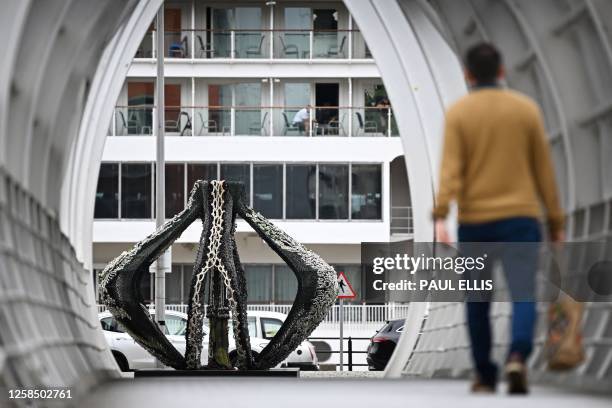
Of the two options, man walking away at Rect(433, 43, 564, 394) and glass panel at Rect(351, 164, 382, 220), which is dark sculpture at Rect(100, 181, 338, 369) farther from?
glass panel at Rect(351, 164, 382, 220)

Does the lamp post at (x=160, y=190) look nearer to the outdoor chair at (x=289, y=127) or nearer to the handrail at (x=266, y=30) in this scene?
the outdoor chair at (x=289, y=127)

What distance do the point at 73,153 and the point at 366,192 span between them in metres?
40.8

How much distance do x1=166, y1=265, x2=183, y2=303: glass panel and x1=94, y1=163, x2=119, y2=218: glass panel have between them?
2689 mm

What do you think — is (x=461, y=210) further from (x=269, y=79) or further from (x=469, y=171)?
(x=269, y=79)

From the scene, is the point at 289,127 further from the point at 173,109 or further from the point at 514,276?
the point at 514,276

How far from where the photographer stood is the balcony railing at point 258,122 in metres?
50.2

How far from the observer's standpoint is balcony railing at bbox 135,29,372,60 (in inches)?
2066

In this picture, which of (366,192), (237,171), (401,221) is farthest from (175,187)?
(401,221)

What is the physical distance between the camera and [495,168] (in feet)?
18.1

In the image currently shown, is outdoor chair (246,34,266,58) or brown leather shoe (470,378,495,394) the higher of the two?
outdoor chair (246,34,266,58)

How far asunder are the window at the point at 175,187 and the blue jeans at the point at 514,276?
4390 centimetres

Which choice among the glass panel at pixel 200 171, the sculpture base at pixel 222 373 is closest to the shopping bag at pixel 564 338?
the sculpture base at pixel 222 373

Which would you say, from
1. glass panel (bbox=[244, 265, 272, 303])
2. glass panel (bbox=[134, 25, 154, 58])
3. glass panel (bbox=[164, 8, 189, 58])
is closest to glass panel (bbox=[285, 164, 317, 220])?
glass panel (bbox=[244, 265, 272, 303])

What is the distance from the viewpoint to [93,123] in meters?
12.4
